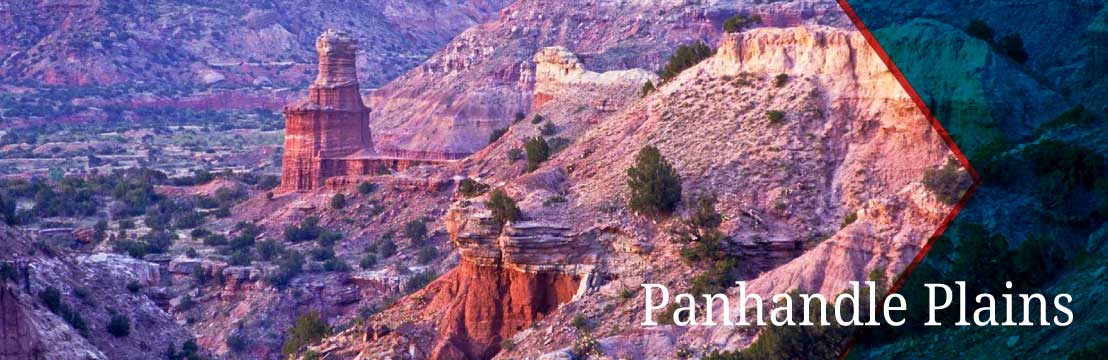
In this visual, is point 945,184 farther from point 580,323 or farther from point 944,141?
point 580,323

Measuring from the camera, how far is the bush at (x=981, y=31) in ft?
99.7

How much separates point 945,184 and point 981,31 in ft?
21.2

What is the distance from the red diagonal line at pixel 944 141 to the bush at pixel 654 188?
151 inches

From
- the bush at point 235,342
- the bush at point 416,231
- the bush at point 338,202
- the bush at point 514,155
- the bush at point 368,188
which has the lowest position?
the bush at point 235,342

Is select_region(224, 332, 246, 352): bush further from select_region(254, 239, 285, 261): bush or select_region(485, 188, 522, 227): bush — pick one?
select_region(485, 188, 522, 227): bush

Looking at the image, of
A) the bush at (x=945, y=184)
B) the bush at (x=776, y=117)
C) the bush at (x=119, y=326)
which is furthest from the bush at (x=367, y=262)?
the bush at (x=945, y=184)

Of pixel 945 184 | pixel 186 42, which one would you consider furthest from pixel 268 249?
pixel 186 42

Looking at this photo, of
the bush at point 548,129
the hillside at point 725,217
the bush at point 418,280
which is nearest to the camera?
the hillside at point 725,217

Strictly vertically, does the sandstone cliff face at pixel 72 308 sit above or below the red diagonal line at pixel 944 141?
below

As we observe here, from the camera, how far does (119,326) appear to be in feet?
110

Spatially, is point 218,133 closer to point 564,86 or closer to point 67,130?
point 67,130

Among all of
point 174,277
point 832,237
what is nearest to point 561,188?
point 832,237

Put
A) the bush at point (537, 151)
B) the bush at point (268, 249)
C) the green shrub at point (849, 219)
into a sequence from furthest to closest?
the bush at point (268, 249) → the bush at point (537, 151) → the green shrub at point (849, 219)

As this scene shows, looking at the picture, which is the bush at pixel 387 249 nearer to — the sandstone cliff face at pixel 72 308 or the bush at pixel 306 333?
the sandstone cliff face at pixel 72 308
